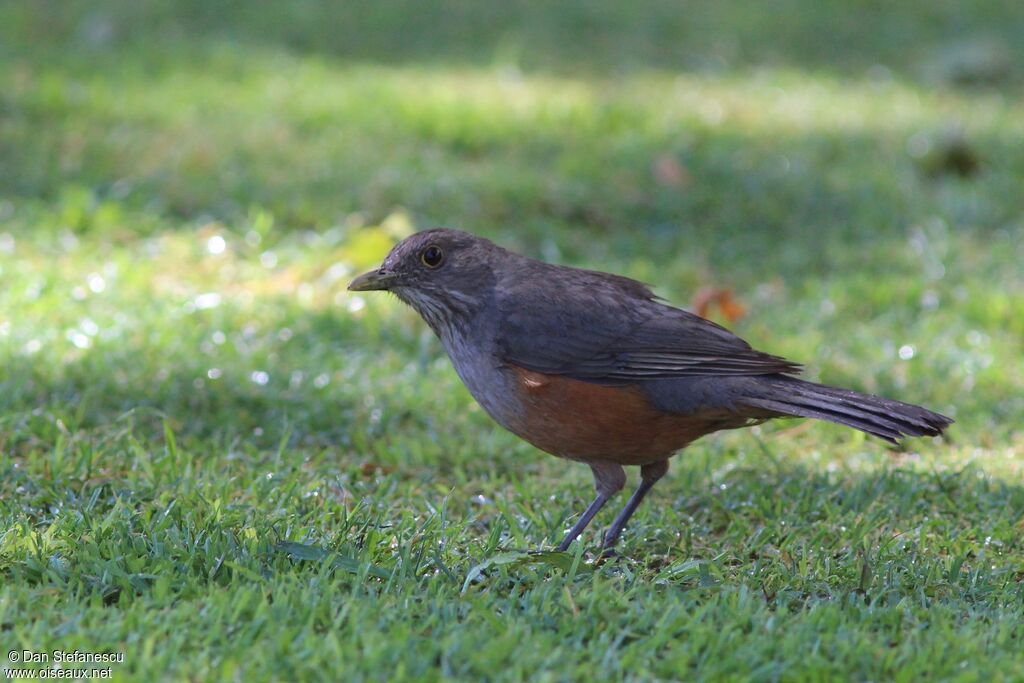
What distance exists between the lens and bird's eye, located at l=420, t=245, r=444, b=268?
185 inches

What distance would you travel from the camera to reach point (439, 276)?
4.66 metres

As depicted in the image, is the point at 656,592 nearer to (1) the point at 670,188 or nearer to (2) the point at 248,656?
(2) the point at 248,656

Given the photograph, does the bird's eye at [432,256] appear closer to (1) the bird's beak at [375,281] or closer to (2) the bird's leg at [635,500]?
(1) the bird's beak at [375,281]

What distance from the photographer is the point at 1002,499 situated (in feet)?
15.7

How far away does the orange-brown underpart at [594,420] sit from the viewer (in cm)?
427

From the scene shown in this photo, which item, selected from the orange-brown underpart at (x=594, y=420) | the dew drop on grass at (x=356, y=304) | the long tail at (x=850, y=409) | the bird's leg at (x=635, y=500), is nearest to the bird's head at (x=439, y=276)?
the orange-brown underpart at (x=594, y=420)

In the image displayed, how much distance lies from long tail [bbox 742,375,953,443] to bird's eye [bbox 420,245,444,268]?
1.24m

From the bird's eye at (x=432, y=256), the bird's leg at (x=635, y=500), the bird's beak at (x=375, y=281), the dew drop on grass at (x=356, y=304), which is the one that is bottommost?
the bird's leg at (x=635, y=500)

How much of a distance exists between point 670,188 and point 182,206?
305 centimetres

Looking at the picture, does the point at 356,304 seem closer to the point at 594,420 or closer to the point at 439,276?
the point at 439,276

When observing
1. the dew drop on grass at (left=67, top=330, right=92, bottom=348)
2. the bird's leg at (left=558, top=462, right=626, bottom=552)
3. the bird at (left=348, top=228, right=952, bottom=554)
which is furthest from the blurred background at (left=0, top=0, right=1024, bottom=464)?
the bird's leg at (left=558, top=462, right=626, bottom=552)

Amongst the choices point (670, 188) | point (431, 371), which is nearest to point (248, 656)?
point (431, 371)

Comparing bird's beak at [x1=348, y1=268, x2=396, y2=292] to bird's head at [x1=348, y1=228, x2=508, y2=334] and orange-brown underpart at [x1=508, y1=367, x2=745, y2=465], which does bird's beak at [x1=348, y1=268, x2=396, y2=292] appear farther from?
orange-brown underpart at [x1=508, y1=367, x2=745, y2=465]

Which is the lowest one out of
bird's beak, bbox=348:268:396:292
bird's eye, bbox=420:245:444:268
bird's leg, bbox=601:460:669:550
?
bird's leg, bbox=601:460:669:550
